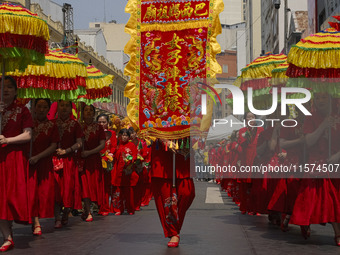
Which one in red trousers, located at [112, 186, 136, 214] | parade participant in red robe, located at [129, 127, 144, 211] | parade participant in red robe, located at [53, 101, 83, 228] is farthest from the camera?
parade participant in red robe, located at [129, 127, 144, 211]

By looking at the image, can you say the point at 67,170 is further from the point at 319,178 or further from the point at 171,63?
the point at 319,178

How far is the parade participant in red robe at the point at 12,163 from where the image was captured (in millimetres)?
7246

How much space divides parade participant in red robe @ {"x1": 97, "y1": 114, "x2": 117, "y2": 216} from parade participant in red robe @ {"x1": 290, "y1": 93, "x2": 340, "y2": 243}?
18.6 ft

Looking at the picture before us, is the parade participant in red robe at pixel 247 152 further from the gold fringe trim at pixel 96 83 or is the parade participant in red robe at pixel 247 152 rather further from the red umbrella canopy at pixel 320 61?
the red umbrella canopy at pixel 320 61

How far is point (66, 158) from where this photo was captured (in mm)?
10445

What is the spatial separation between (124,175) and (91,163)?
2425 mm

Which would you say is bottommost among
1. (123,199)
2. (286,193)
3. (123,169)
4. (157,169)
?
(123,199)

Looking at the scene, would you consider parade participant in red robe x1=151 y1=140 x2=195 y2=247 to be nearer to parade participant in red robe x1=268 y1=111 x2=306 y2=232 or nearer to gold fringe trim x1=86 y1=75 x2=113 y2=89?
parade participant in red robe x1=268 y1=111 x2=306 y2=232

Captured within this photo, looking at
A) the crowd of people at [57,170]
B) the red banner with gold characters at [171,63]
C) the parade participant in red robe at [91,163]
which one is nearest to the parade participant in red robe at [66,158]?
the crowd of people at [57,170]

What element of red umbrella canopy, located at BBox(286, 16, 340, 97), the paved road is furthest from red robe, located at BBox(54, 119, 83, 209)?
red umbrella canopy, located at BBox(286, 16, 340, 97)

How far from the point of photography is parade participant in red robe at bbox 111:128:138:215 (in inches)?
523

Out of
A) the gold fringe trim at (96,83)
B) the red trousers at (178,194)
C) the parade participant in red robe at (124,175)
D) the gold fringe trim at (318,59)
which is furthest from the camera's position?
the parade participant in red robe at (124,175)

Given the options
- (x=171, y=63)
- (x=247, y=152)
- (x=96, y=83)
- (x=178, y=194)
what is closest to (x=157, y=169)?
(x=178, y=194)

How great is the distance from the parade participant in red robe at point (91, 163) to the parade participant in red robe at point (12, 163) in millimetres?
3560
